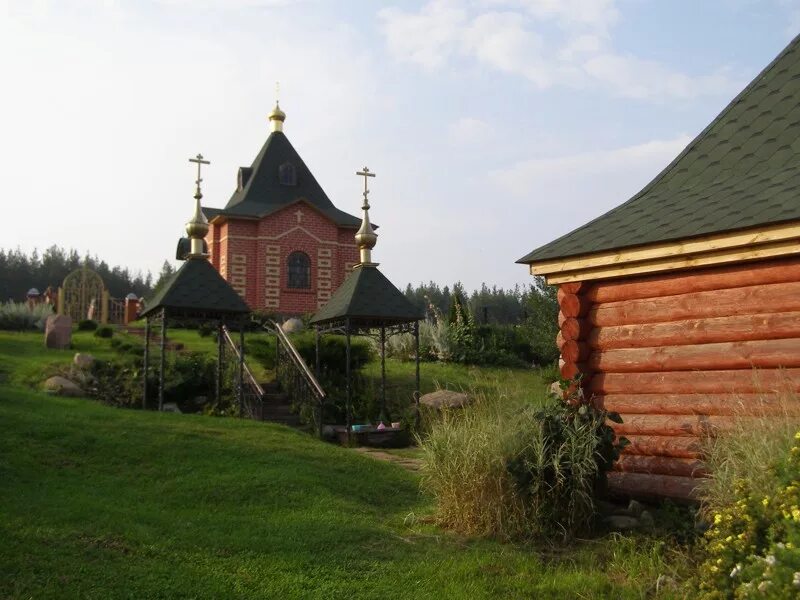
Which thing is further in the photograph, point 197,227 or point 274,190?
point 274,190

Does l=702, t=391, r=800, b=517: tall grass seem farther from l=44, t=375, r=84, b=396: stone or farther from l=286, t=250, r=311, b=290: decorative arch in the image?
l=286, t=250, r=311, b=290: decorative arch

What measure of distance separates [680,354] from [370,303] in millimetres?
8864

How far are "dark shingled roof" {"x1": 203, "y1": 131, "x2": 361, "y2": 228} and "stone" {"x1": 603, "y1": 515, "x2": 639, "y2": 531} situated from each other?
25360 millimetres

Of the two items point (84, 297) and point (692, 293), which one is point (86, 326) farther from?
point (692, 293)

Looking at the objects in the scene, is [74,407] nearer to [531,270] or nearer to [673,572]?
[531,270]

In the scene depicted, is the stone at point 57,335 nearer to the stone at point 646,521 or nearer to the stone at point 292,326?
the stone at point 292,326

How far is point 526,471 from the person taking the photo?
23.1ft

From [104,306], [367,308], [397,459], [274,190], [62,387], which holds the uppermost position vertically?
[274,190]

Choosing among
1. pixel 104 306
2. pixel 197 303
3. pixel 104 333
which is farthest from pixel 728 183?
pixel 104 306

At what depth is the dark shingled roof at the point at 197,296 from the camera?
15.3 metres

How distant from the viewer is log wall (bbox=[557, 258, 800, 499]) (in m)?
7.36

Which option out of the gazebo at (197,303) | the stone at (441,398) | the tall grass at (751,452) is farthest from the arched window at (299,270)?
the tall grass at (751,452)

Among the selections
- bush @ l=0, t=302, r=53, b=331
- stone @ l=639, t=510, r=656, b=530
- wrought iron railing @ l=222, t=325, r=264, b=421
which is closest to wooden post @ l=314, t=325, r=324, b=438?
wrought iron railing @ l=222, t=325, r=264, b=421

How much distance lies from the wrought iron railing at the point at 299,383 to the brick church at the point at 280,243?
39.9 ft
